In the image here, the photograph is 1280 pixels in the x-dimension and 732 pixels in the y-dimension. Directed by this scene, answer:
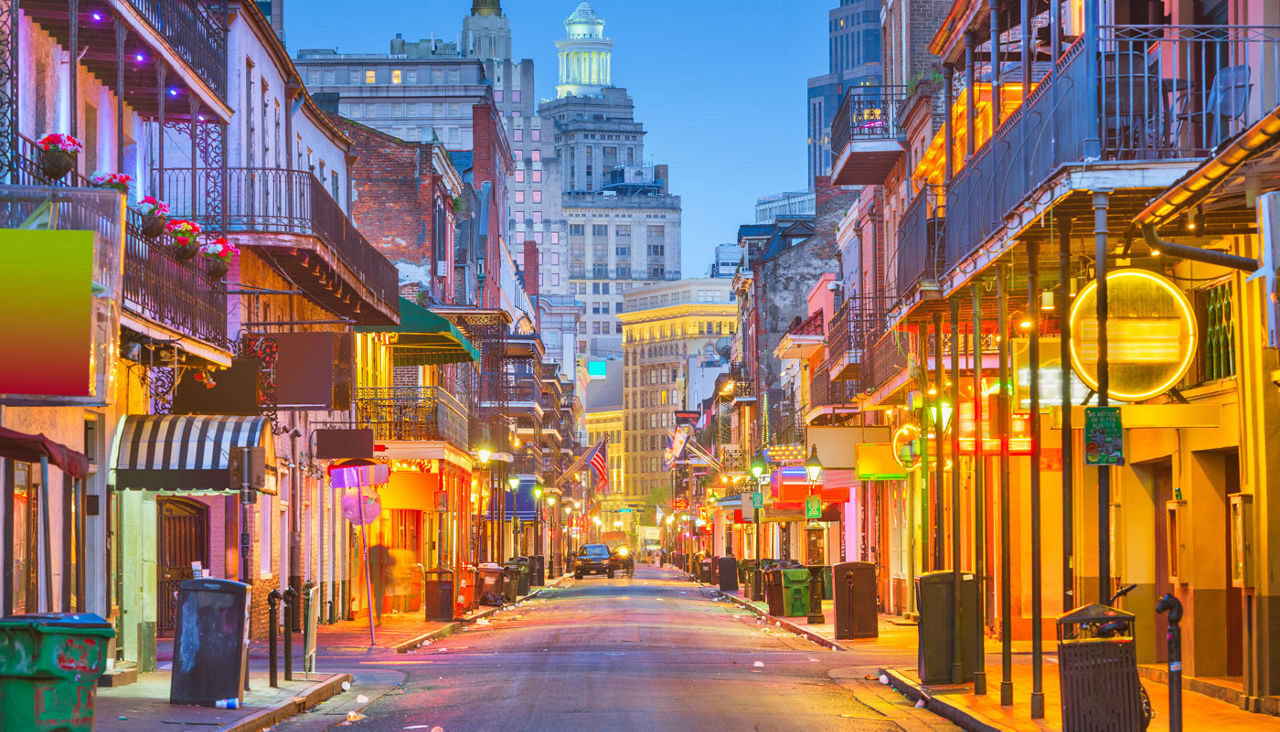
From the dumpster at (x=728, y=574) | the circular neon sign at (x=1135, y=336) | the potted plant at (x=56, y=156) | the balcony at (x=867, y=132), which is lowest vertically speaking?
the dumpster at (x=728, y=574)

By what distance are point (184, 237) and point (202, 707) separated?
5.98m

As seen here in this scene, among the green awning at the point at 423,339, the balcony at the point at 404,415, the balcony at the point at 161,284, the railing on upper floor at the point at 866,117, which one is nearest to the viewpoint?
the balcony at the point at 161,284

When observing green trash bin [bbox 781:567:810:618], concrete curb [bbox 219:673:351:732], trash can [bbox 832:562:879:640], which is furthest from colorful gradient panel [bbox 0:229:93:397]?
green trash bin [bbox 781:567:810:618]

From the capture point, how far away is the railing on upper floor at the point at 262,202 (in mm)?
26297

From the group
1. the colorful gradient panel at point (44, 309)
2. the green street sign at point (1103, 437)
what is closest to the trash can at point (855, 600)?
the green street sign at point (1103, 437)

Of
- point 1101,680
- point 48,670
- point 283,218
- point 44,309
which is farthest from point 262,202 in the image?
point 1101,680

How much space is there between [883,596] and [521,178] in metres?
149

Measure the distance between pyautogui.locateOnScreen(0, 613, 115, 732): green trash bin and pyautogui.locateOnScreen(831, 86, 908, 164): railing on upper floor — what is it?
26906 millimetres

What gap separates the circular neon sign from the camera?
14578mm

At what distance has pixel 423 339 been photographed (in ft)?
128

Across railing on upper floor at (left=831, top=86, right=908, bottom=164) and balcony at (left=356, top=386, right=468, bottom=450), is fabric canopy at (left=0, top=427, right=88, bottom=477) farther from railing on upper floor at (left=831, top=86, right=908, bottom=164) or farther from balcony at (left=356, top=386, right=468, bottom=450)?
railing on upper floor at (left=831, top=86, right=908, bottom=164)

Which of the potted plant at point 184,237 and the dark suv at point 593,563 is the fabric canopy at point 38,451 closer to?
the potted plant at point 184,237

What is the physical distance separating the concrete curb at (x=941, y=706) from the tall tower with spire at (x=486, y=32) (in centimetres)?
16241

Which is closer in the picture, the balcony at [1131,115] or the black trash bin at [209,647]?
the balcony at [1131,115]
